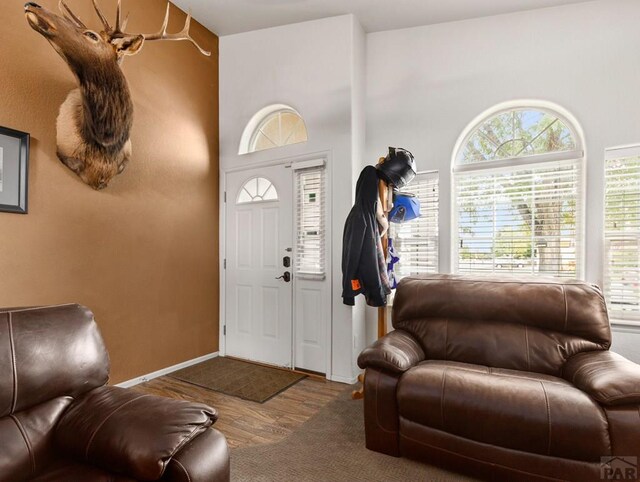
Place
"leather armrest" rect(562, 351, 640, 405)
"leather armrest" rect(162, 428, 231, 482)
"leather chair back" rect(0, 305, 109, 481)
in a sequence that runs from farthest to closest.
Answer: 1. "leather armrest" rect(562, 351, 640, 405)
2. "leather chair back" rect(0, 305, 109, 481)
3. "leather armrest" rect(162, 428, 231, 482)

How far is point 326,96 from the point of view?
10.9 ft

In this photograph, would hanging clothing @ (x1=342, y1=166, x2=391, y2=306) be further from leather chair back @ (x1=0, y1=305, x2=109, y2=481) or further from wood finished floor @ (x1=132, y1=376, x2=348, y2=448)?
leather chair back @ (x1=0, y1=305, x2=109, y2=481)

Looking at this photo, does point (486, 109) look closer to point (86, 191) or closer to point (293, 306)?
point (293, 306)

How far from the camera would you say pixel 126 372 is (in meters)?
3.00

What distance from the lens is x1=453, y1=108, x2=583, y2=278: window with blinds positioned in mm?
2852

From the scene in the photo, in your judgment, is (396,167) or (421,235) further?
(421,235)

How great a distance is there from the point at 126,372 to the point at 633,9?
199 inches

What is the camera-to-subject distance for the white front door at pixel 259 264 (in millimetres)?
3584

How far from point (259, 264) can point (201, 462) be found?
266 cm

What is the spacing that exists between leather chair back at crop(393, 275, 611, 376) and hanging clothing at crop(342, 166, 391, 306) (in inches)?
9.5

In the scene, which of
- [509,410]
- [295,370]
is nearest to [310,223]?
[295,370]

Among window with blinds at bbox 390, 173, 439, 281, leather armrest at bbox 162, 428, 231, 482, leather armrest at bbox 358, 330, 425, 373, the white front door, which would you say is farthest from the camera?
the white front door

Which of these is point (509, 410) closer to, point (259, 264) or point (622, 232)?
point (622, 232)

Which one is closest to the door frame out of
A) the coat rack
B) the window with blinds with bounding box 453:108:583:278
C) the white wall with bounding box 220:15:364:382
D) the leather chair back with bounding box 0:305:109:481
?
the white wall with bounding box 220:15:364:382
